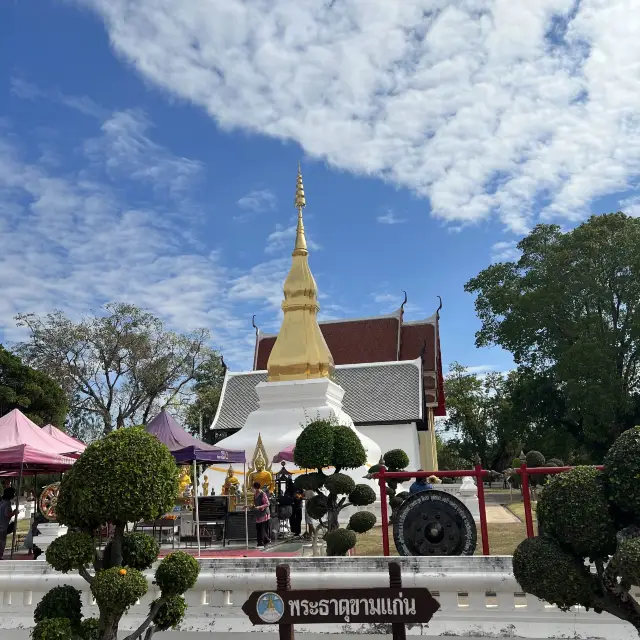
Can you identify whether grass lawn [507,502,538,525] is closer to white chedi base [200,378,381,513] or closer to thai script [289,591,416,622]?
white chedi base [200,378,381,513]

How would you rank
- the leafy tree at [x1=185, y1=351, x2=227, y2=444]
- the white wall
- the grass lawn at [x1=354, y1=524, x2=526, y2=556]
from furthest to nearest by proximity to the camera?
the leafy tree at [x1=185, y1=351, x2=227, y2=444], the white wall, the grass lawn at [x1=354, y1=524, x2=526, y2=556]

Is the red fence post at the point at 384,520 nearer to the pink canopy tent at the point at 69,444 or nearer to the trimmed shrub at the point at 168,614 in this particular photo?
the trimmed shrub at the point at 168,614

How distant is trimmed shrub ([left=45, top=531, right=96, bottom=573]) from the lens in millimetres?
4496

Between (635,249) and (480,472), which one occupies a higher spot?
(635,249)

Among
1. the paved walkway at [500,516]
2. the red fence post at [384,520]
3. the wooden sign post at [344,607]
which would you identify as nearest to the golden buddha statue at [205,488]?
the paved walkway at [500,516]

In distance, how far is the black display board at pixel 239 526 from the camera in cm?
1148

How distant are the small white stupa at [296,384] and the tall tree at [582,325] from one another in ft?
31.3

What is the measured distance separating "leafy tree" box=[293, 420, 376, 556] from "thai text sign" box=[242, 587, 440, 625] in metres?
5.15

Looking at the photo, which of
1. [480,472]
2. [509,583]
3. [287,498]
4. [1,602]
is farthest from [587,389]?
[1,602]

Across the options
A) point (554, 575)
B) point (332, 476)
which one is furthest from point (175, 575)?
point (332, 476)

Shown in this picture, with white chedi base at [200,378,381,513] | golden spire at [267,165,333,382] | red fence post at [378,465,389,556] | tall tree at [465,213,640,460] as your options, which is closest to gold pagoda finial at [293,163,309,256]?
golden spire at [267,165,333,382]

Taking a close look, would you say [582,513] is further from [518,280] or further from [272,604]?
[518,280]

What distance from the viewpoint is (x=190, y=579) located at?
4.71 m

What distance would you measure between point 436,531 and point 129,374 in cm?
3086
